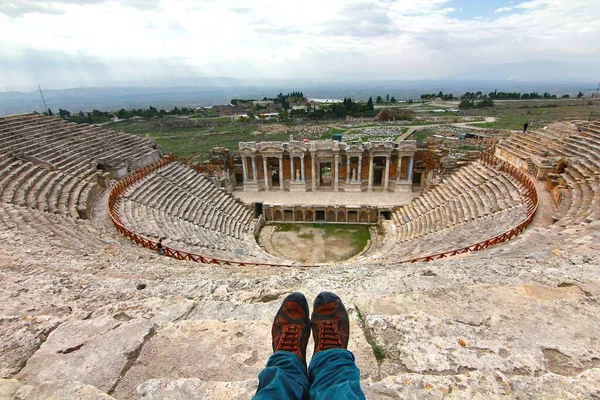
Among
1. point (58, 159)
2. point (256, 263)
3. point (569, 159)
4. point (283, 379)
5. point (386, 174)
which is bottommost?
point (386, 174)

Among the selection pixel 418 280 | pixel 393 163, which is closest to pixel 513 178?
pixel 393 163

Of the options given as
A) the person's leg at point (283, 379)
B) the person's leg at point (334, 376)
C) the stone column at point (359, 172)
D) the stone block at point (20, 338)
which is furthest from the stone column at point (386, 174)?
the stone block at point (20, 338)

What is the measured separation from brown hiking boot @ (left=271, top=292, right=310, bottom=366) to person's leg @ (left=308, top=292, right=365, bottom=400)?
15 cm

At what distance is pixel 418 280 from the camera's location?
19.7ft

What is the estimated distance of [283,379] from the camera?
293cm

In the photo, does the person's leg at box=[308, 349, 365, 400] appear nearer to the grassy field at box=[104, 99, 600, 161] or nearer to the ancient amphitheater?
the ancient amphitheater

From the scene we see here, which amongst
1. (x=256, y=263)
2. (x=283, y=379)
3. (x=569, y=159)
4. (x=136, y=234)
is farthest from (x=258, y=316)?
(x=569, y=159)

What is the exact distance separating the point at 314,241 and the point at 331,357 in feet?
60.2

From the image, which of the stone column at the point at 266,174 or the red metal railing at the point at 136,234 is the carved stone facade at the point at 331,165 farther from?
the red metal railing at the point at 136,234

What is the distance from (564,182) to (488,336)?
1584cm

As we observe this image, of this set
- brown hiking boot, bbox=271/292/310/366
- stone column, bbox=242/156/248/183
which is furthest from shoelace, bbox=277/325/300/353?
stone column, bbox=242/156/248/183

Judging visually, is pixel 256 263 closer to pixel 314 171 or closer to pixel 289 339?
pixel 289 339

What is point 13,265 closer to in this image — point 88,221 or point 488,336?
point 88,221

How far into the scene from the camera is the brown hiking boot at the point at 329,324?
149 inches
